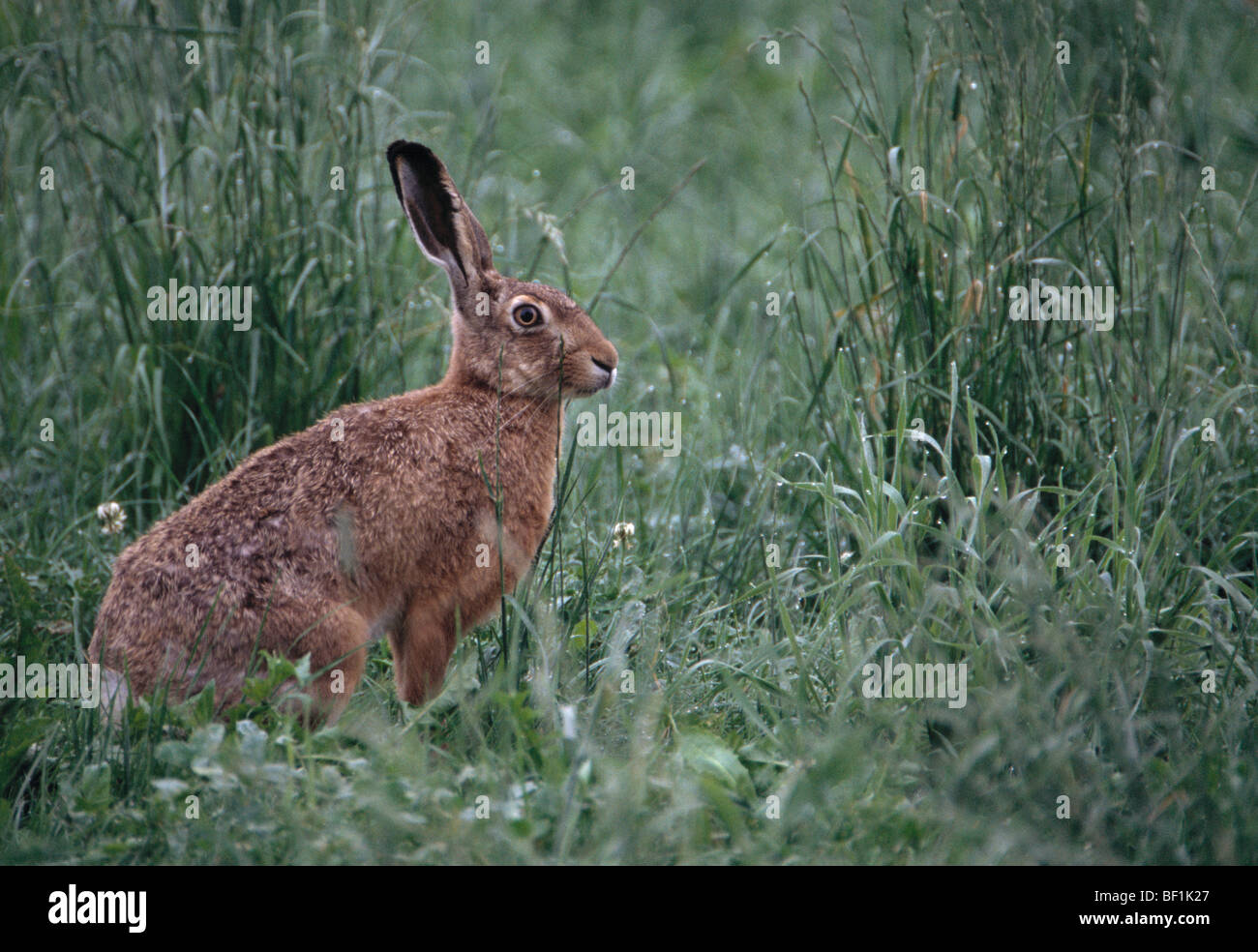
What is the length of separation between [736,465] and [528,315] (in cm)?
116

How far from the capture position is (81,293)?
5.98 m

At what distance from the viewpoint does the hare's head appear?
15.0 feet

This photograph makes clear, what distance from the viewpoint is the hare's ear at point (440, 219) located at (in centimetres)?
445

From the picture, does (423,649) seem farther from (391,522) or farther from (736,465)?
(736,465)

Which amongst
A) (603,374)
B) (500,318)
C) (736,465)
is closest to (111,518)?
(500,318)

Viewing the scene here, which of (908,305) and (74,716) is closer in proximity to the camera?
(74,716)

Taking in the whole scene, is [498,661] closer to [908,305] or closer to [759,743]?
[759,743]

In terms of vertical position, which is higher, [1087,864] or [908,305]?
[908,305]

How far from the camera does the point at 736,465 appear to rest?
519cm

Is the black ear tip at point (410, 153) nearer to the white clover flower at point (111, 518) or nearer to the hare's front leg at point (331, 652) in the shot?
the hare's front leg at point (331, 652)

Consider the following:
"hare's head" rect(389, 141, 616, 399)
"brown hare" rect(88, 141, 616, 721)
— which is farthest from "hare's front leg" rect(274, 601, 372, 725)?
"hare's head" rect(389, 141, 616, 399)

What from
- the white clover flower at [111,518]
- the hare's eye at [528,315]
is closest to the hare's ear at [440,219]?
the hare's eye at [528,315]

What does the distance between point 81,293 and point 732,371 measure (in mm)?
3254
